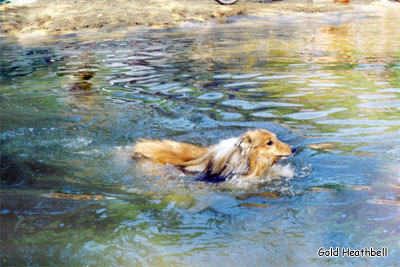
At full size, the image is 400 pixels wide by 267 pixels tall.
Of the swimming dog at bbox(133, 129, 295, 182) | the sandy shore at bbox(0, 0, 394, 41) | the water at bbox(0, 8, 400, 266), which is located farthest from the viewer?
the sandy shore at bbox(0, 0, 394, 41)

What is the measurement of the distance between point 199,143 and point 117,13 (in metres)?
16.6

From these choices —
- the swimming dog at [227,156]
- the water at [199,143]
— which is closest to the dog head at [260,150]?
the swimming dog at [227,156]

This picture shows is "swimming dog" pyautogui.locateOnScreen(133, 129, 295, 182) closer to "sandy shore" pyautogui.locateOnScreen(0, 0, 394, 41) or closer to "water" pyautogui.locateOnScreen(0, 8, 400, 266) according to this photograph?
"water" pyautogui.locateOnScreen(0, 8, 400, 266)

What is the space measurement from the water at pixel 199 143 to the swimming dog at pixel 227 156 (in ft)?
0.69

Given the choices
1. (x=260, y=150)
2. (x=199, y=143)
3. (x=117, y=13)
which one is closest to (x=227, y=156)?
(x=260, y=150)

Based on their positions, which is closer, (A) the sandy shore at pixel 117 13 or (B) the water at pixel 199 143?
(B) the water at pixel 199 143

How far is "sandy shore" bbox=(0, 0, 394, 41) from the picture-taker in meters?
21.9

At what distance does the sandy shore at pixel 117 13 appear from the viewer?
21.9m

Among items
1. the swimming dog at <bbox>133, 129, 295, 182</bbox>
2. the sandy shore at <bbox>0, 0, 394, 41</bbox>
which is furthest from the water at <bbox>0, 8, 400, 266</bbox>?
the sandy shore at <bbox>0, 0, 394, 41</bbox>

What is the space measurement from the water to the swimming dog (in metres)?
0.21

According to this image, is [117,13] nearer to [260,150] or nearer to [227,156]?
[260,150]

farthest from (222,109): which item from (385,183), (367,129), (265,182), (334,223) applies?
(334,223)

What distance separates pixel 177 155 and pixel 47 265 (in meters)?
2.83

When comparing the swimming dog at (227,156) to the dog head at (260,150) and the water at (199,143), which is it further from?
the water at (199,143)
